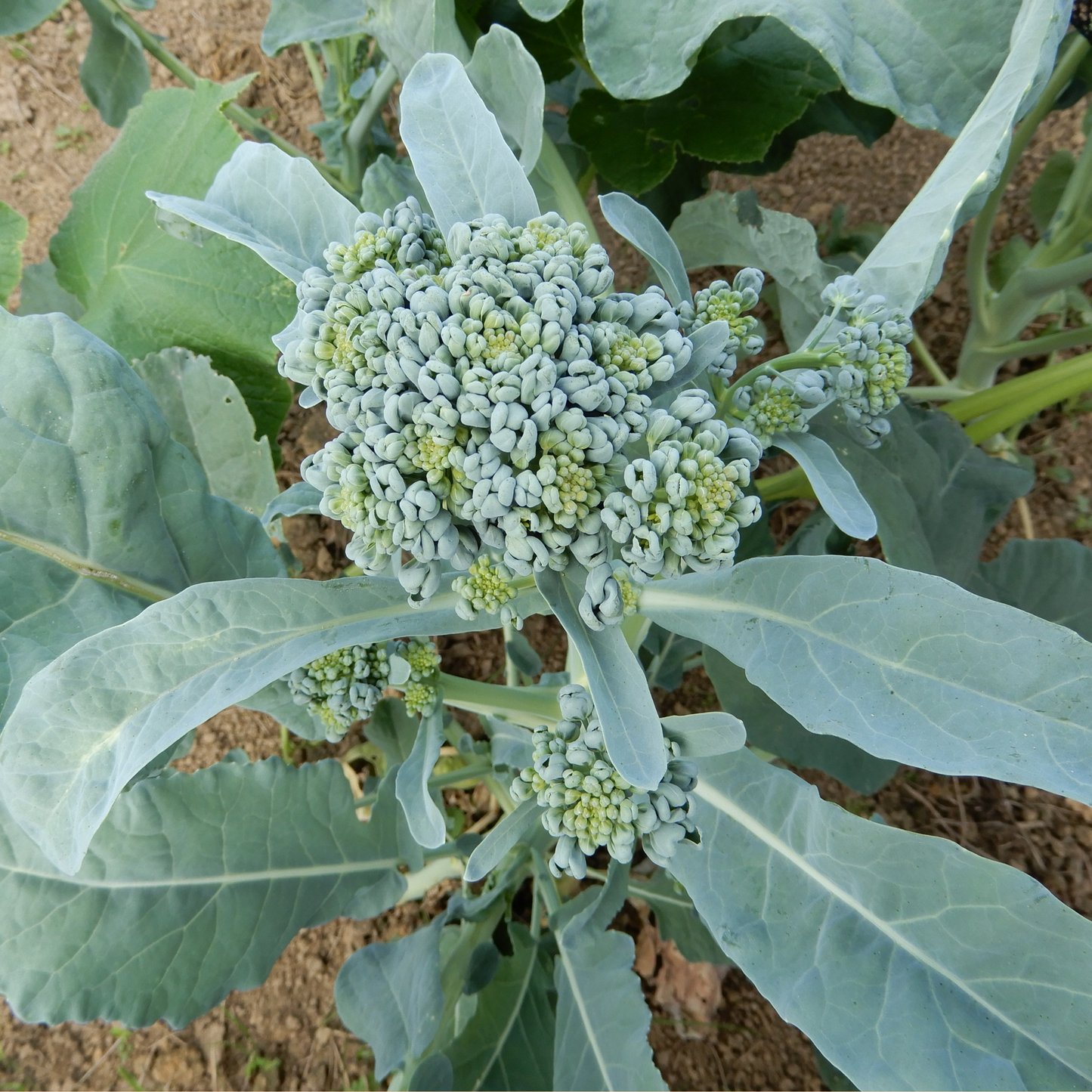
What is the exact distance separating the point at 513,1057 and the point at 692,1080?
0.61m

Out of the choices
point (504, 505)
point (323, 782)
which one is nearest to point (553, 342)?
point (504, 505)

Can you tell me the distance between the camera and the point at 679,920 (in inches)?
68.3

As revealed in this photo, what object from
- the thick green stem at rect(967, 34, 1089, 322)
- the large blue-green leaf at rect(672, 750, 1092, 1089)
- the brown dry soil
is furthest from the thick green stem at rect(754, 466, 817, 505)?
the large blue-green leaf at rect(672, 750, 1092, 1089)

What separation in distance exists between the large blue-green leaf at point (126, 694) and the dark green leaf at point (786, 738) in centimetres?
93

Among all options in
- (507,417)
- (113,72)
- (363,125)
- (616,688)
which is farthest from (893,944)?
(113,72)

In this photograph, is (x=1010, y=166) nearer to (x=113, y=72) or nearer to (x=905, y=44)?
(x=905, y=44)

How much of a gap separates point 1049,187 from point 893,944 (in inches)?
75.9

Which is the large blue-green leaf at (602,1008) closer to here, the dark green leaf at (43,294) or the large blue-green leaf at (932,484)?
the large blue-green leaf at (932,484)

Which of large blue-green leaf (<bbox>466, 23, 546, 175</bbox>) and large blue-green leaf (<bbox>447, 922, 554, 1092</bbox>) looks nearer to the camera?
large blue-green leaf (<bbox>466, 23, 546, 175</bbox>)

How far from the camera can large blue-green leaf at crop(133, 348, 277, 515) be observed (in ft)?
5.29

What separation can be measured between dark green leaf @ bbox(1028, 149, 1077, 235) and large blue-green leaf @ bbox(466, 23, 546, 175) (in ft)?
4.87

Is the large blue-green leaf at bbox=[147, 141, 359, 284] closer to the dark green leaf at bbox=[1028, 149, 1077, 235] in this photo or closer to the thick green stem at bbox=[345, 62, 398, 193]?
the thick green stem at bbox=[345, 62, 398, 193]

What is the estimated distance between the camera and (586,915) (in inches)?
49.6

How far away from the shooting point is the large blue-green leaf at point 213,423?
1613mm
